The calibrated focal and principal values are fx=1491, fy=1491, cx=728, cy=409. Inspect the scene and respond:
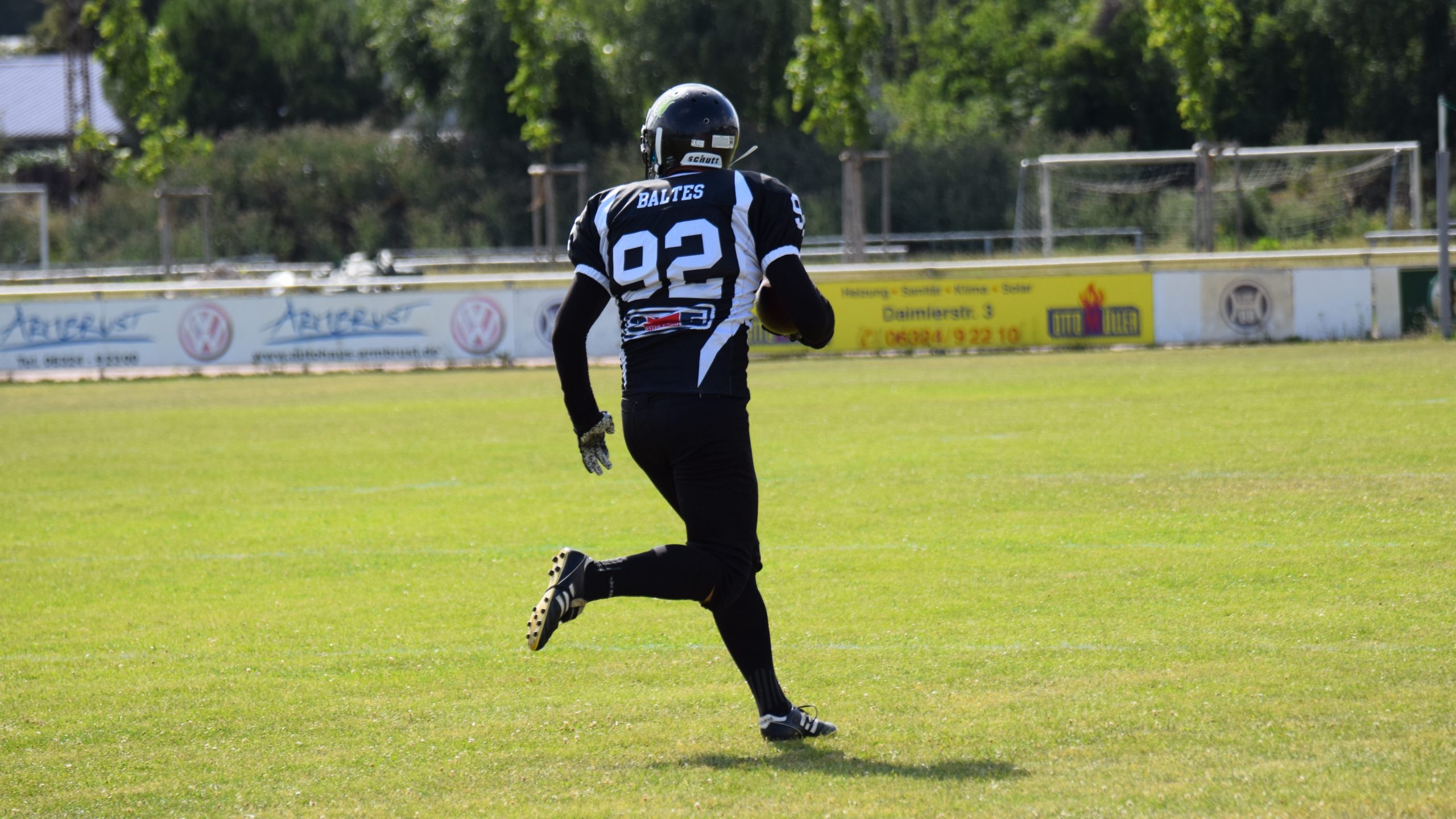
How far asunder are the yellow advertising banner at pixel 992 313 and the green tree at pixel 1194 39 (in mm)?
8828

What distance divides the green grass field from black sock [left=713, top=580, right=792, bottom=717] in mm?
158

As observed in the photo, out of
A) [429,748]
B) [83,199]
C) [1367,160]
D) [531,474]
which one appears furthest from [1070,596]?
[83,199]

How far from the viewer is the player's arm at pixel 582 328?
4680mm

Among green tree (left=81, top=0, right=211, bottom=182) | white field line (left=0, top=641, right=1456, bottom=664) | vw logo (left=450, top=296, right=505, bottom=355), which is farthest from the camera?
green tree (left=81, top=0, right=211, bottom=182)

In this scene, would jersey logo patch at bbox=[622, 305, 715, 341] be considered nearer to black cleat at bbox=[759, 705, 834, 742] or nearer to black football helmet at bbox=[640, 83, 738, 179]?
black football helmet at bbox=[640, 83, 738, 179]

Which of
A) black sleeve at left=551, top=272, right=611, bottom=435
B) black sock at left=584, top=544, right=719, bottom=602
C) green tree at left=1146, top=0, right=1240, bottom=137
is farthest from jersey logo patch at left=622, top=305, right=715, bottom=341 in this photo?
green tree at left=1146, top=0, right=1240, bottom=137

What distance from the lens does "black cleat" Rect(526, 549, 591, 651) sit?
14.1 feet

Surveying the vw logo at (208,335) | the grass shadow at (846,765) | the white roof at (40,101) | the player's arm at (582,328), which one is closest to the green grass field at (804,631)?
the grass shadow at (846,765)

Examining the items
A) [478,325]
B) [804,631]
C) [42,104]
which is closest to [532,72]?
[478,325]

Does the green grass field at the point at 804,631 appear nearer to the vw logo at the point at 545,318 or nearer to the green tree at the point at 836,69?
the vw logo at the point at 545,318

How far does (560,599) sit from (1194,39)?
2803 cm

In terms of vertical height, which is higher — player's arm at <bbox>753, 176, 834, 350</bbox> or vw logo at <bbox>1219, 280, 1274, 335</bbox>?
vw logo at <bbox>1219, 280, 1274, 335</bbox>

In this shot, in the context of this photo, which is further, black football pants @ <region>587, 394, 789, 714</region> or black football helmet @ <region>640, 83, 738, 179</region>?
black football helmet @ <region>640, 83, 738, 179</region>

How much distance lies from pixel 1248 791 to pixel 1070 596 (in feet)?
8.77
